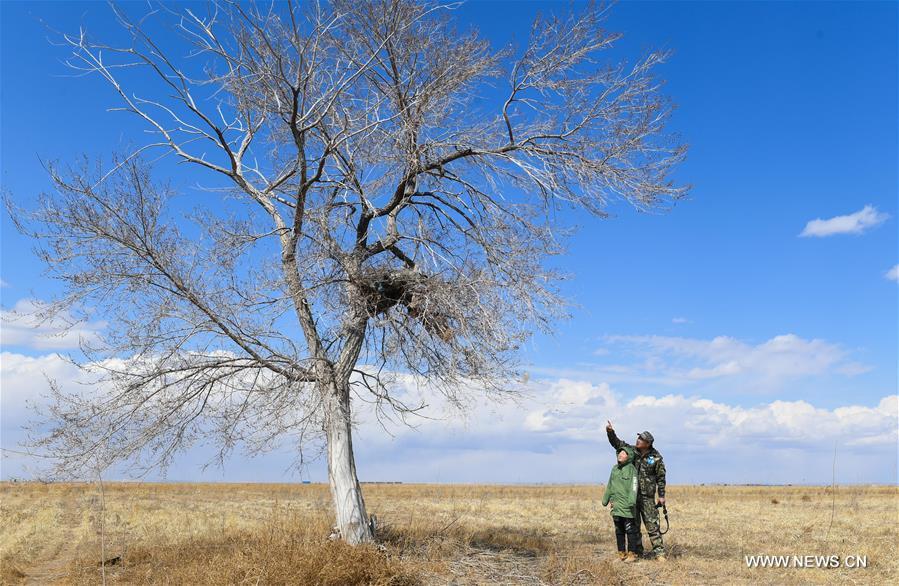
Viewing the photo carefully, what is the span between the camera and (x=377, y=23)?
34.4ft

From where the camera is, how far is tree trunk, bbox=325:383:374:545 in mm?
10344

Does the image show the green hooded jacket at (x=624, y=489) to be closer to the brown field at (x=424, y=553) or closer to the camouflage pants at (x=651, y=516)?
the camouflage pants at (x=651, y=516)

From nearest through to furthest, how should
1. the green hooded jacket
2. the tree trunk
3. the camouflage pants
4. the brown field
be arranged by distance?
1. the brown field
2. the tree trunk
3. the green hooded jacket
4. the camouflage pants

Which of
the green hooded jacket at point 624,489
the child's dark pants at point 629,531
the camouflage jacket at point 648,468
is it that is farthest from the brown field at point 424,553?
the camouflage jacket at point 648,468

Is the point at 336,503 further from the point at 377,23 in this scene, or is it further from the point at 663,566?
the point at 377,23

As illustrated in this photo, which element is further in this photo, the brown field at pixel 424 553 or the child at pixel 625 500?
the child at pixel 625 500

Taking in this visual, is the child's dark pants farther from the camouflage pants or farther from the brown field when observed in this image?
the brown field

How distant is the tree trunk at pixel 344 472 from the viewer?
10344mm

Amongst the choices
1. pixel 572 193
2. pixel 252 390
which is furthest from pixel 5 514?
Answer: pixel 572 193

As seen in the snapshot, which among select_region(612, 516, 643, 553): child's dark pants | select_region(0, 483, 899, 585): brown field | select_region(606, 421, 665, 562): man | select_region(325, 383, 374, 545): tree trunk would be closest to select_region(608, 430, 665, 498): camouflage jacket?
select_region(606, 421, 665, 562): man

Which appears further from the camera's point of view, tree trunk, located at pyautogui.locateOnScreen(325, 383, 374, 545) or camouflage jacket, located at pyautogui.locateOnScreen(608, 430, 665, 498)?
camouflage jacket, located at pyautogui.locateOnScreen(608, 430, 665, 498)

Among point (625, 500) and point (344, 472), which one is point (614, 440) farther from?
point (344, 472)

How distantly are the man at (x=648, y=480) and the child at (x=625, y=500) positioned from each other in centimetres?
15

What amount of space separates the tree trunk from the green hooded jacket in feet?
12.2
